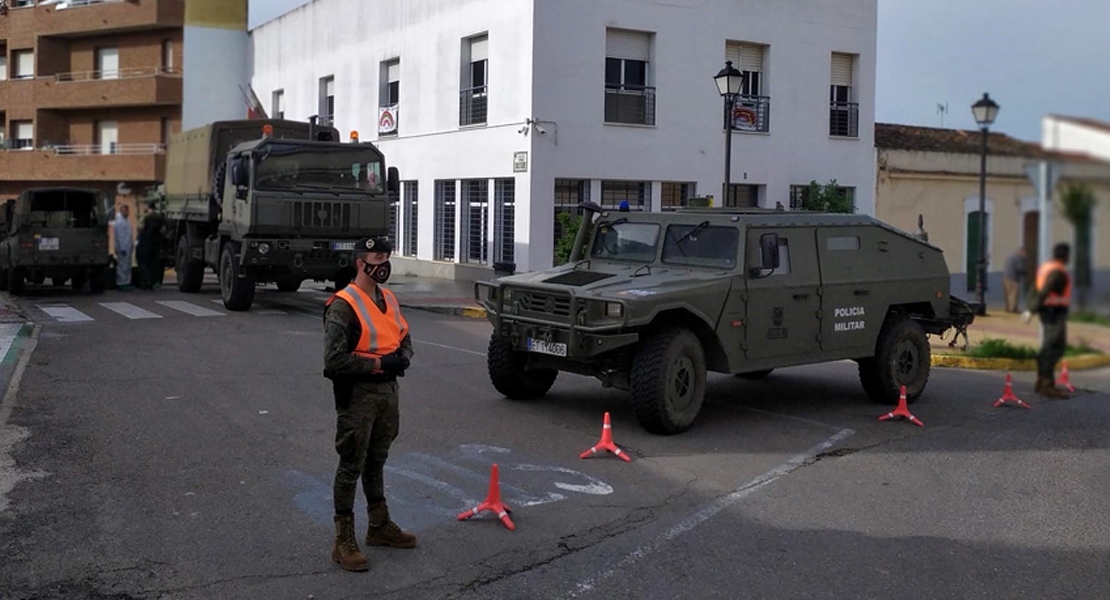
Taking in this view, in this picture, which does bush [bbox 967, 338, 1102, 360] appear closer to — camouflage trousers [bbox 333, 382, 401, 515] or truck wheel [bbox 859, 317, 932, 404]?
camouflage trousers [bbox 333, 382, 401, 515]

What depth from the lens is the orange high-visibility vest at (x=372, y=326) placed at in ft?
21.1

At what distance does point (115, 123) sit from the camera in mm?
46844

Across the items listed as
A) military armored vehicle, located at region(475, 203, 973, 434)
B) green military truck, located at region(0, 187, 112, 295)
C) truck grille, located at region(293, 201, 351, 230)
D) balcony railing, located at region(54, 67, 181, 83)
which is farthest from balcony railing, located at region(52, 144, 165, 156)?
military armored vehicle, located at region(475, 203, 973, 434)

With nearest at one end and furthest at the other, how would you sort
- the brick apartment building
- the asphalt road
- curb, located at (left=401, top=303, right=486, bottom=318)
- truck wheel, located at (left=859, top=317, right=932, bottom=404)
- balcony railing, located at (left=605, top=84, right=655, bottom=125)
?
the asphalt road, truck wheel, located at (left=859, top=317, right=932, bottom=404), curb, located at (left=401, top=303, right=486, bottom=318), balcony railing, located at (left=605, top=84, right=655, bottom=125), the brick apartment building

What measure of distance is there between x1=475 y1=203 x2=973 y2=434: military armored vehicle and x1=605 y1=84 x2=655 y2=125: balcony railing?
46.3 ft

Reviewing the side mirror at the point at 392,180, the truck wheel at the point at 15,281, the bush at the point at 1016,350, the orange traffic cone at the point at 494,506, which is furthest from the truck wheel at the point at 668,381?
the truck wheel at the point at 15,281

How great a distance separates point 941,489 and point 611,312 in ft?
9.72

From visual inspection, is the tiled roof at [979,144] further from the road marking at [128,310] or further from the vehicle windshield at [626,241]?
the road marking at [128,310]

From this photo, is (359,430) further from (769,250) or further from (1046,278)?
(1046,278)

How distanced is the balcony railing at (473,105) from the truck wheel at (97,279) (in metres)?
8.82

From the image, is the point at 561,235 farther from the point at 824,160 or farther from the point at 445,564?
the point at 445,564

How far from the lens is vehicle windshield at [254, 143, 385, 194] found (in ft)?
61.9

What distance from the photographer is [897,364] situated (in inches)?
459

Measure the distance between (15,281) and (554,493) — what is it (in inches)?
743
